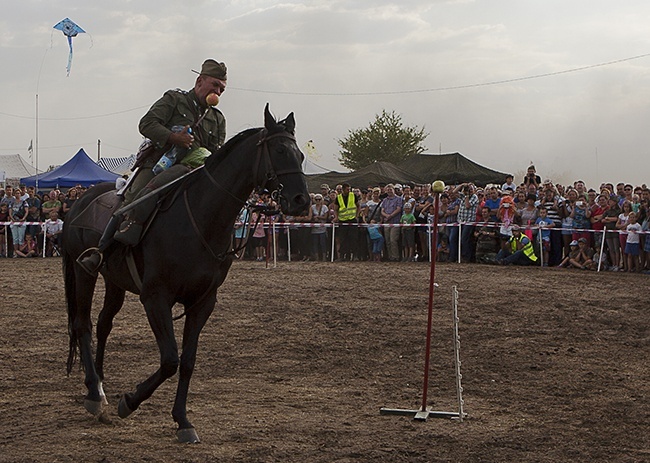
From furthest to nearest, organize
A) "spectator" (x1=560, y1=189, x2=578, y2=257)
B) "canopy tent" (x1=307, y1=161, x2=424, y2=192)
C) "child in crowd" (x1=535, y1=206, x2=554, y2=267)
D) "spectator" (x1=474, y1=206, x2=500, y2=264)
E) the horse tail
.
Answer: "canopy tent" (x1=307, y1=161, x2=424, y2=192)
"spectator" (x1=474, y1=206, x2=500, y2=264)
"child in crowd" (x1=535, y1=206, x2=554, y2=267)
"spectator" (x1=560, y1=189, x2=578, y2=257)
the horse tail

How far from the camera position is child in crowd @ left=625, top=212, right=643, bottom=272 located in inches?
741

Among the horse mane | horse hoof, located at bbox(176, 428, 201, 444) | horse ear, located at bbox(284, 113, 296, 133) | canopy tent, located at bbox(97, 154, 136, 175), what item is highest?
canopy tent, located at bbox(97, 154, 136, 175)

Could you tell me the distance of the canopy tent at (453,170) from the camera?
33.1m

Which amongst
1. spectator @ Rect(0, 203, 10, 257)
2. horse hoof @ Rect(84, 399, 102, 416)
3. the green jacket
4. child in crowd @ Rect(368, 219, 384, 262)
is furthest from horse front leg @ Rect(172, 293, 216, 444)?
spectator @ Rect(0, 203, 10, 257)

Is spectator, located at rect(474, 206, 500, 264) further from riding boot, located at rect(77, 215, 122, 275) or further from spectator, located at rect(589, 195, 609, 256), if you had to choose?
riding boot, located at rect(77, 215, 122, 275)

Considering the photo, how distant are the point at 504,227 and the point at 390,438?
15.3 meters

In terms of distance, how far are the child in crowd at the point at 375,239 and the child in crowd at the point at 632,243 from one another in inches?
265

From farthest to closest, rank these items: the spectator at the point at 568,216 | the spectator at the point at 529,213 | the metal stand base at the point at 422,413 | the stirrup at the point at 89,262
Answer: the spectator at the point at 529,213 → the spectator at the point at 568,216 → the stirrup at the point at 89,262 → the metal stand base at the point at 422,413

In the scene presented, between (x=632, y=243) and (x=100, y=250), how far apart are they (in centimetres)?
1455

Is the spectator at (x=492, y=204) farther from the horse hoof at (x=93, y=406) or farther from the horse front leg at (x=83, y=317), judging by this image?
the horse hoof at (x=93, y=406)

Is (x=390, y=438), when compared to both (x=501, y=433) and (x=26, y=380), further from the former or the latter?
(x=26, y=380)

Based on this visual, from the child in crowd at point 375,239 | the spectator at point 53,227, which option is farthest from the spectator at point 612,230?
the spectator at point 53,227

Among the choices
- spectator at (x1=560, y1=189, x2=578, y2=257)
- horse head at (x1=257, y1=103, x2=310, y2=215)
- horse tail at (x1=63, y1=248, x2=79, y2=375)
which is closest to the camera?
horse head at (x1=257, y1=103, x2=310, y2=215)

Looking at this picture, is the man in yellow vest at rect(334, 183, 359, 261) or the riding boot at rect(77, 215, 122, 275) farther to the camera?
the man in yellow vest at rect(334, 183, 359, 261)
